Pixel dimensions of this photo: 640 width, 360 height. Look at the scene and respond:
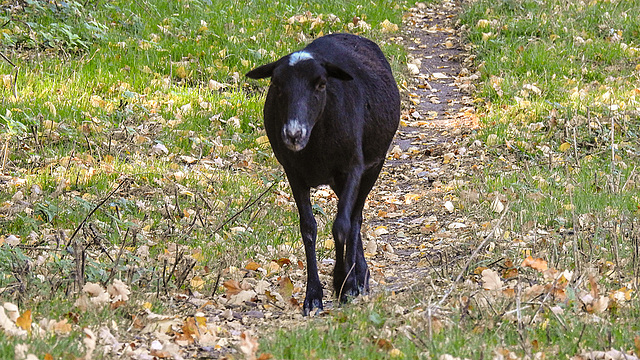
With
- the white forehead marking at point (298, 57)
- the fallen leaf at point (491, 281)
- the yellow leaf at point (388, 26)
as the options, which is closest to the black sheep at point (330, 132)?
the white forehead marking at point (298, 57)

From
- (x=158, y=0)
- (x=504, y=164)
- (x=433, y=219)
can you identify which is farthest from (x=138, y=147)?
(x=158, y=0)

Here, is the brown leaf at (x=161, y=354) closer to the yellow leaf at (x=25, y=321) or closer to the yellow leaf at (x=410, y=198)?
the yellow leaf at (x=25, y=321)

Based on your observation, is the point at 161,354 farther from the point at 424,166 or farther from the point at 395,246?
the point at 424,166

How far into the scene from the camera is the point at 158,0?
14406 mm

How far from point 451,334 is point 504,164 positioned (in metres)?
5.31

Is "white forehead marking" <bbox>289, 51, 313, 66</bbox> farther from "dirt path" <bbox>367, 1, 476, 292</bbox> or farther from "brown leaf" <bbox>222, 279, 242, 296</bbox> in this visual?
"dirt path" <bbox>367, 1, 476, 292</bbox>

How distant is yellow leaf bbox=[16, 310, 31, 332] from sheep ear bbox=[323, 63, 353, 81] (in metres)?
2.69

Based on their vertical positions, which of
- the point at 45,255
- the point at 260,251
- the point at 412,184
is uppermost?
the point at 45,255

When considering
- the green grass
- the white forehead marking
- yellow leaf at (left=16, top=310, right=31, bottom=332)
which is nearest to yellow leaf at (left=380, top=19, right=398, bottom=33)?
the green grass

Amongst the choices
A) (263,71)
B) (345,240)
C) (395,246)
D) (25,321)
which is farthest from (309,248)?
(25,321)

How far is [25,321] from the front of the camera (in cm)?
402

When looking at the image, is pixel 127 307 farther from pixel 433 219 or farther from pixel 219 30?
pixel 219 30

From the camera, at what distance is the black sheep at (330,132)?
542 centimetres

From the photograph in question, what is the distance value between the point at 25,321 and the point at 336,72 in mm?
2769
